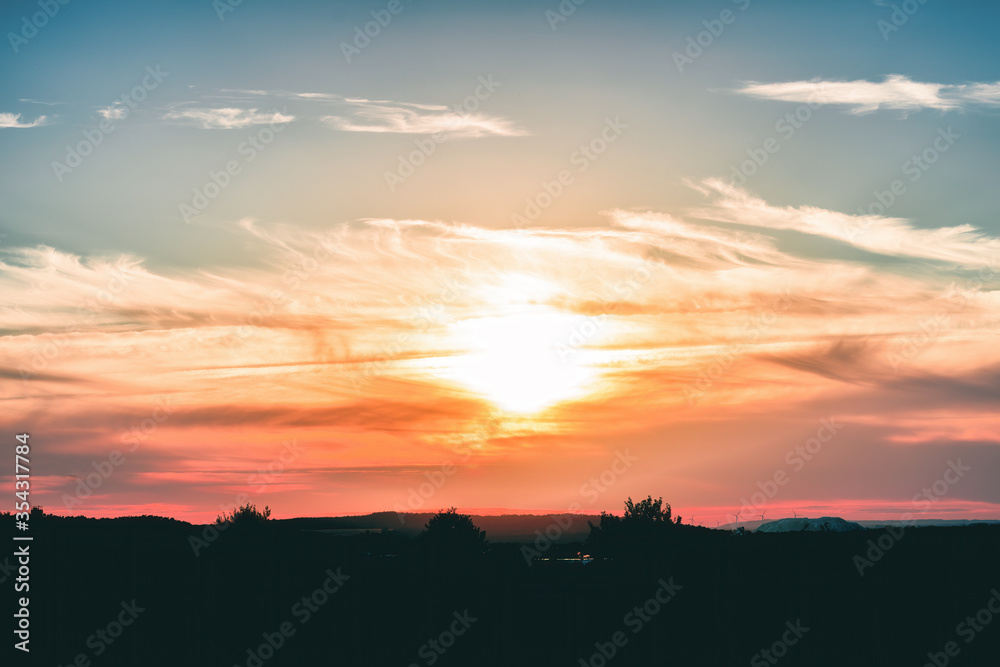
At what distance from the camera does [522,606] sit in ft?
162

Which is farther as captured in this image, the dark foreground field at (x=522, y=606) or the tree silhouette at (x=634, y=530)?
the tree silhouette at (x=634, y=530)

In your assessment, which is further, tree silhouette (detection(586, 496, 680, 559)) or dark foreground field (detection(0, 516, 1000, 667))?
tree silhouette (detection(586, 496, 680, 559))

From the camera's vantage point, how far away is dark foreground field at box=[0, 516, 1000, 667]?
4319cm

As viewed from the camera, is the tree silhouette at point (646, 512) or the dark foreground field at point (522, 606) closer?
the dark foreground field at point (522, 606)

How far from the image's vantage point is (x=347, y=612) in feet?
162

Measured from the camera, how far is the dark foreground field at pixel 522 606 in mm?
43188

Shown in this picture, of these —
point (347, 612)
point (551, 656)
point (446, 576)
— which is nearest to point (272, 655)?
point (347, 612)

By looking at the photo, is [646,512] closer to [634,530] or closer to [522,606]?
[634,530]

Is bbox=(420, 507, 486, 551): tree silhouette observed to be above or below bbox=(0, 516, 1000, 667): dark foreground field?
above

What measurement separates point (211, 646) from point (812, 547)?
43.8 metres

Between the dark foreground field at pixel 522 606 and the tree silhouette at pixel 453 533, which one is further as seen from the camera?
the tree silhouette at pixel 453 533

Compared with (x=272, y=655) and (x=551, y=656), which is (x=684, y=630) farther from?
(x=272, y=655)

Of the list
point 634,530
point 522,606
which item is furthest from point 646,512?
point 522,606

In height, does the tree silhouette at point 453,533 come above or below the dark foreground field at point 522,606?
above
